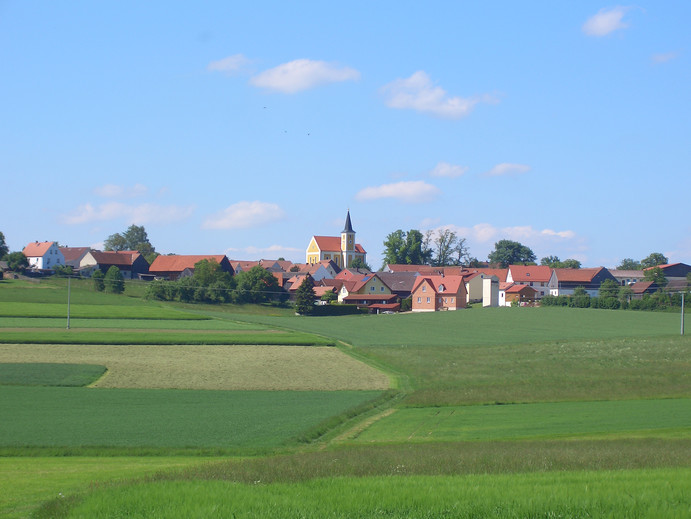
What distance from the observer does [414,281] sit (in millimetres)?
133000

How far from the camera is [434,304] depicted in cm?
11438

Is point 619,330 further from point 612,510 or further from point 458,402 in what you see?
point 612,510

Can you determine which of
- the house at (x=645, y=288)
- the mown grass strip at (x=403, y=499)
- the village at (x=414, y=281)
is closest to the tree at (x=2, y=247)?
the village at (x=414, y=281)

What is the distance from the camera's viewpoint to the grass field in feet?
124

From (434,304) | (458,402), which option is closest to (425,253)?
(434,304)

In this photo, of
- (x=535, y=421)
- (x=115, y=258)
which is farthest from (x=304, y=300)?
(x=535, y=421)

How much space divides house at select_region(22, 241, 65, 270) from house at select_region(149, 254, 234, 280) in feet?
95.7

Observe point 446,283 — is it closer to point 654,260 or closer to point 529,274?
point 529,274

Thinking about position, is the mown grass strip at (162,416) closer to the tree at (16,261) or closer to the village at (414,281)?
the village at (414,281)

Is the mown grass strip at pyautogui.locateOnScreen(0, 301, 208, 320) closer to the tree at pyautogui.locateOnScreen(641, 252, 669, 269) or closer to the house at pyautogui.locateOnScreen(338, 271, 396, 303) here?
the house at pyautogui.locateOnScreen(338, 271, 396, 303)

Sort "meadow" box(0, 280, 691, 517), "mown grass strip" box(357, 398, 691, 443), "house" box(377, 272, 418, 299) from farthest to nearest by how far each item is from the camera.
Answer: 1. "house" box(377, 272, 418, 299)
2. "mown grass strip" box(357, 398, 691, 443)
3. "meadow" box(0, 280, 691, 517)

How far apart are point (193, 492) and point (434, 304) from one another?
10494 cm

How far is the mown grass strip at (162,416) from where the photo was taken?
22.3 meters

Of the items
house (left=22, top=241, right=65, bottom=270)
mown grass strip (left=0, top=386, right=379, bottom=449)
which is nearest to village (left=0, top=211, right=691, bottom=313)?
house (left=22, top=241, right=65, bottom=270)
